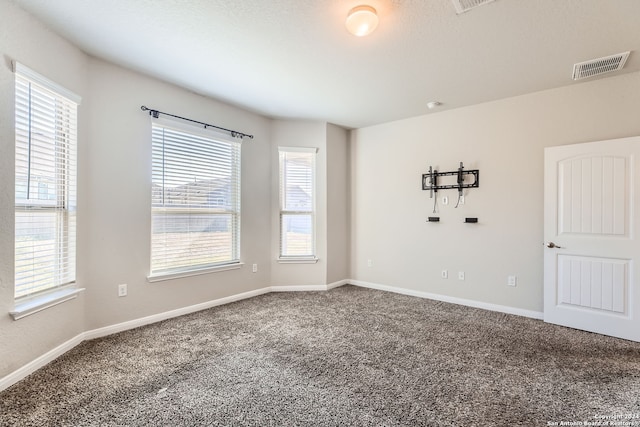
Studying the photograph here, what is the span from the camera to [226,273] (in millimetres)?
4082

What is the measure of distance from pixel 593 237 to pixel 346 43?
319cm

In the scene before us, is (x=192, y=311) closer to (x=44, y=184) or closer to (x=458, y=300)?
(x=44, y=184)

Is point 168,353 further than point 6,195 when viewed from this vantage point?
Yes

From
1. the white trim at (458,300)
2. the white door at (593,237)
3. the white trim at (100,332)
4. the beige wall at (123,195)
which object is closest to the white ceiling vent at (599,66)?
the white door at (593,237)

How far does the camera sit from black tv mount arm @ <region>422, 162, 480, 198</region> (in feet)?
13.0

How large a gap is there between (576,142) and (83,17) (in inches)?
189

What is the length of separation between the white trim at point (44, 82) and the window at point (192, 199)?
742 millimetres

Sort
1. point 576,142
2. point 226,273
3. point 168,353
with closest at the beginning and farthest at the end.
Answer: point 168,353
point 576,142
point 226,273

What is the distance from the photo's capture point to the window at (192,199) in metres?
3.39

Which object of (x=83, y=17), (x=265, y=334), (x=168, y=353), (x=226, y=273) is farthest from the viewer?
(x=226, y=273)

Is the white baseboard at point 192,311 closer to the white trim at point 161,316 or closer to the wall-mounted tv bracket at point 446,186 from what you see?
the white trim at point 161,316

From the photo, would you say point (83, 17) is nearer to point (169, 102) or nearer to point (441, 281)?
point (169, 102)

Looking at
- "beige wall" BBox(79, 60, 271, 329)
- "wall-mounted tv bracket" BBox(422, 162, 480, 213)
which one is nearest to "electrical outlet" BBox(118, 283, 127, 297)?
"beige wall" BBox(79, 60, 271, 329)

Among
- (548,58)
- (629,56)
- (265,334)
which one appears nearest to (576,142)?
(629,56)
